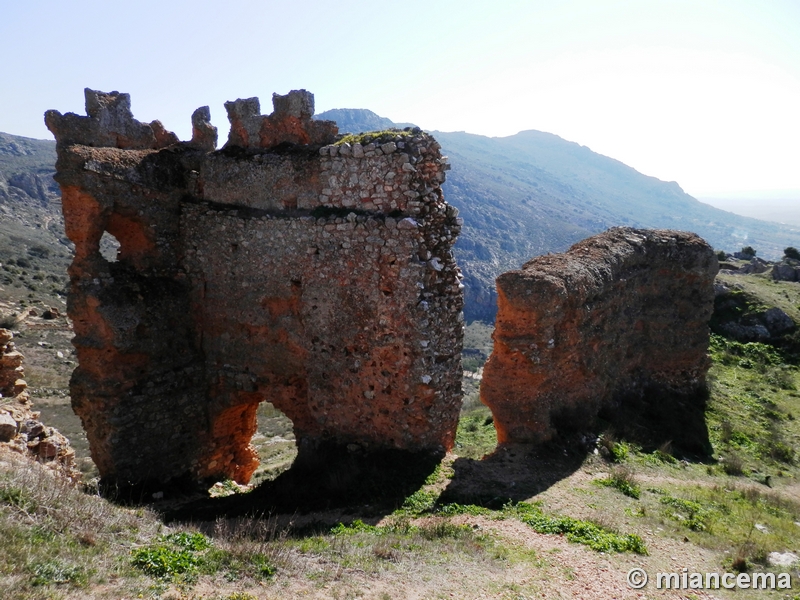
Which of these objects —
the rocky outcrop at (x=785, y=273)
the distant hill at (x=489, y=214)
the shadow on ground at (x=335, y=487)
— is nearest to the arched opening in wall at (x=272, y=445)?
the shadow on ground at (x=335, y=487)

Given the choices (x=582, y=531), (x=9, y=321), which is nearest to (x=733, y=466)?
(x=582, y=531)

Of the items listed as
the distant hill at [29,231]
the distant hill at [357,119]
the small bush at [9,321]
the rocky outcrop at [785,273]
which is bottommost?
the small bush at [9,321]

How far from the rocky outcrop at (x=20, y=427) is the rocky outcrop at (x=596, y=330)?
7.87 m

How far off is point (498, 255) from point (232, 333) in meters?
78.1

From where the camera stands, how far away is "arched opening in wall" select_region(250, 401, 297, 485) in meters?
14.3

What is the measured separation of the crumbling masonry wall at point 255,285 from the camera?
8703 millimetres

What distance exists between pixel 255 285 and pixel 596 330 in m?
7.54

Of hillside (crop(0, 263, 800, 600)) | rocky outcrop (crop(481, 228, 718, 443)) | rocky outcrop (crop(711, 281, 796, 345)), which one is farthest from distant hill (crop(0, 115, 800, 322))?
rocky outcrop (crop(711, 281, 796, 345))

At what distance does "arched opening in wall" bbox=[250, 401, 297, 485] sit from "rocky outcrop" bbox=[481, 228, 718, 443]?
18.3 feet

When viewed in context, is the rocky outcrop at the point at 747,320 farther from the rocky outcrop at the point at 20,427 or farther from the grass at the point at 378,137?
the rocky outcrop at the point at 20,427

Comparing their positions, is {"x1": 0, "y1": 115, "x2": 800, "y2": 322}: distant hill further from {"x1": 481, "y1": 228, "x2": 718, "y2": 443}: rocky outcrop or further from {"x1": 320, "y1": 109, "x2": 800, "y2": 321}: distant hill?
{"x1": 481, "y1": 228, "x2": 718, "y2": 443}: rocky outcrop

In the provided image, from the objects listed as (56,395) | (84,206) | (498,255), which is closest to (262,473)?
(84,206)

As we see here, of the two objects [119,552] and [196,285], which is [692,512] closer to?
[119,552]

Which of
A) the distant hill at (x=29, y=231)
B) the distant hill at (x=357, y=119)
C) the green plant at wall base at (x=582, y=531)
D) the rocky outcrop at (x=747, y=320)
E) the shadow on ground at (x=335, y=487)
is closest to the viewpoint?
the green plant at wall base at (x=582, y=531)
